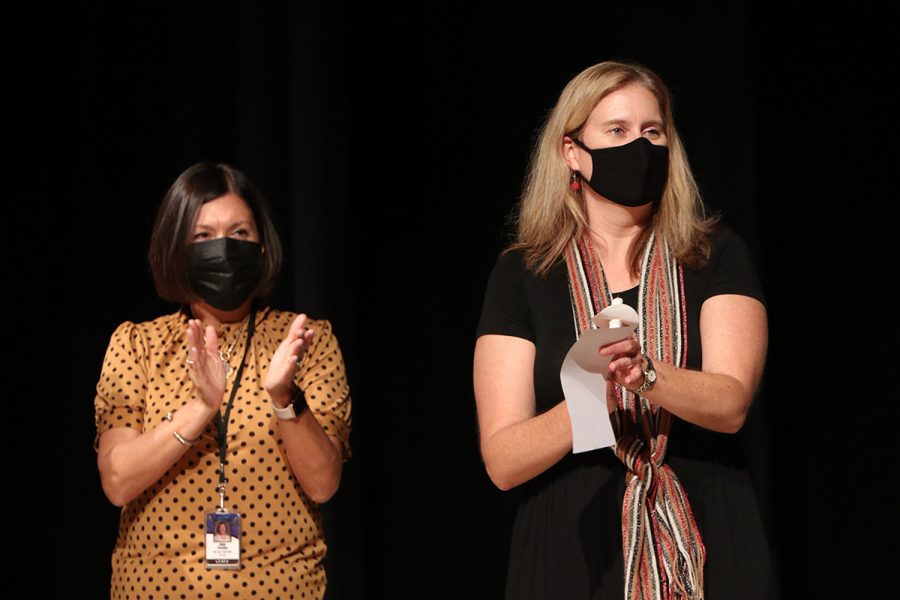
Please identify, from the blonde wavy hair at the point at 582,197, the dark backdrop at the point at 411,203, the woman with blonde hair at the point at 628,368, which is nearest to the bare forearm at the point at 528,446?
the woman with blonde hair at the point at 628,368

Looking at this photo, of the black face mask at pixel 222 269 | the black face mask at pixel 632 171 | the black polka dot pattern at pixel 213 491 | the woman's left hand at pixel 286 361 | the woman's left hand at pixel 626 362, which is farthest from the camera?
the black face mask at pixel 222 269

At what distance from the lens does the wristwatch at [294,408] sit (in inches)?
96.0

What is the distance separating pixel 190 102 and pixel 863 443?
235cm

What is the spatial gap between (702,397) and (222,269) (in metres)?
1.21

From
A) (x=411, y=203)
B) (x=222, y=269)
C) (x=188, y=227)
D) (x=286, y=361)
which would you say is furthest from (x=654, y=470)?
(x=411, y=203)

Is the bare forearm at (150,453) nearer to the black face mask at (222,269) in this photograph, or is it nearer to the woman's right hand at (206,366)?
the woman's right hand at (206,366)

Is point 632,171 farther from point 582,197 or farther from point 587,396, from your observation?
point 587,396

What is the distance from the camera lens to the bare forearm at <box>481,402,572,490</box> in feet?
6.38

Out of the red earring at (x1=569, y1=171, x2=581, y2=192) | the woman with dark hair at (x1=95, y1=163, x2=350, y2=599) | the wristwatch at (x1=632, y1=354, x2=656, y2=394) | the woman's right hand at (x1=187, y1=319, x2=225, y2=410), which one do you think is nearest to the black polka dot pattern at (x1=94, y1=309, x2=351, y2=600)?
the woman with dark hair at (x1=95, y1=163, x2=350, y2=599)

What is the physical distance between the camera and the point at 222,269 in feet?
8.67

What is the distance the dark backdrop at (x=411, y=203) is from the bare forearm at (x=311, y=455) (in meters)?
1.07

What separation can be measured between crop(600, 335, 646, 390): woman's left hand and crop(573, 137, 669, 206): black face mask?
412 mm

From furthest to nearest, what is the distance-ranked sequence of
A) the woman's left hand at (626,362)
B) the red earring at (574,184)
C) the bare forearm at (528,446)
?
the red earring at (574,184) → the bare forearm at (528,446) → the woman's left hand at (626,362)

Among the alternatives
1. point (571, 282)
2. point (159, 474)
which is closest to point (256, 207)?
point (159, 474)
